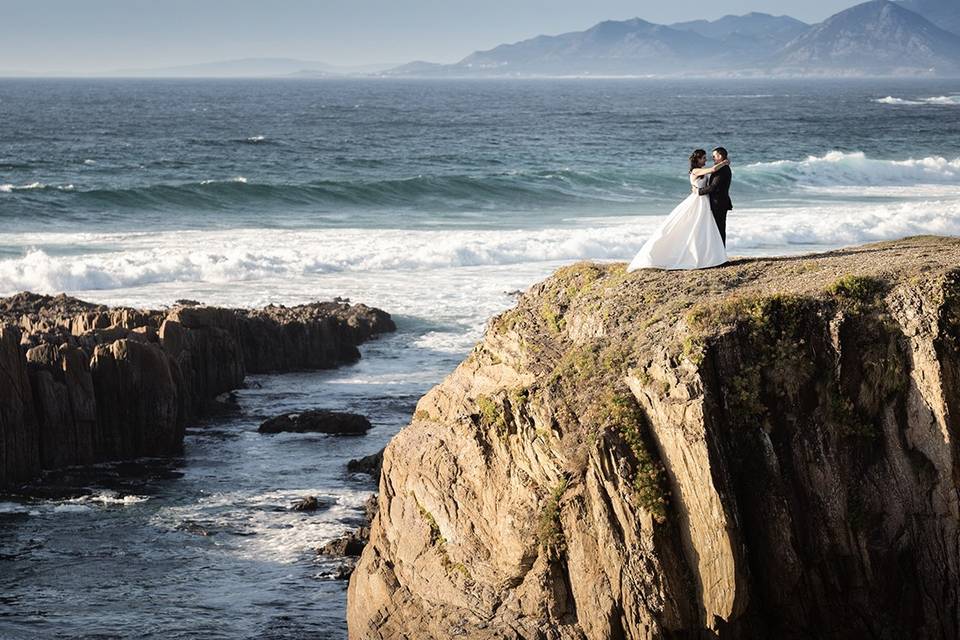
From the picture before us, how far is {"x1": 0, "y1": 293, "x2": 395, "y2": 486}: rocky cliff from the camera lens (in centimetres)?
2125

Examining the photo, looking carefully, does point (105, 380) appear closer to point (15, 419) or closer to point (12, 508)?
point (15, 419)

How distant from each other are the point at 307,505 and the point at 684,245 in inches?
287

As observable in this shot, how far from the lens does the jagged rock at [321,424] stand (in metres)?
24.0

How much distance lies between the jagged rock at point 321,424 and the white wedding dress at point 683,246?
9.65 m

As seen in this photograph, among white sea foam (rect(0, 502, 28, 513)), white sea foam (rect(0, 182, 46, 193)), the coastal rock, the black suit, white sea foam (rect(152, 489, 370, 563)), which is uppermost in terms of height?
the black suit

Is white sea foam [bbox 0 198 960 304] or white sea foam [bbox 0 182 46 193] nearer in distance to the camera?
white sea foam [bbox 0 198 960 304]

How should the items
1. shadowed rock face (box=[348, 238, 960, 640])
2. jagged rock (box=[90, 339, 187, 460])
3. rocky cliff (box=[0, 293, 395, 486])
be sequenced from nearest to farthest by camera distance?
shadowed rock face (box=[348, 238, 960, 640]), rocky cliff (box=[0, 293, 395, 486]), jagged rock (box=[90, 339, 187, 460])

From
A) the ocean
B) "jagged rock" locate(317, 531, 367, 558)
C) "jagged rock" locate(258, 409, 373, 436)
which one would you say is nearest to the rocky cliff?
the ocean

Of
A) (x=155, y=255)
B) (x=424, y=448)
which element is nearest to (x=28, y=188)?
(x=155, y=255)

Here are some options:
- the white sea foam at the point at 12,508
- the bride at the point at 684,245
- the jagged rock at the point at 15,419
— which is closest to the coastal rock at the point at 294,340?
the jagged rock at the point at 15,419

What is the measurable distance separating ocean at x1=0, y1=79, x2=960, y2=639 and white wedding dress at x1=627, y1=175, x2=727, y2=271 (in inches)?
216

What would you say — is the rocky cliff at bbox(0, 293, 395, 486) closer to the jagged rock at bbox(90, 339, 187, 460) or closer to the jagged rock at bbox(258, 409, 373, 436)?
the jagged rock at bbox(90, 339, 187, 460)

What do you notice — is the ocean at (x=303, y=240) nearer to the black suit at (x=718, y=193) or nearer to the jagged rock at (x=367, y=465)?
the jagged rock at (x=367, y=465)

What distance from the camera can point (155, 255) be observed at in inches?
1689
